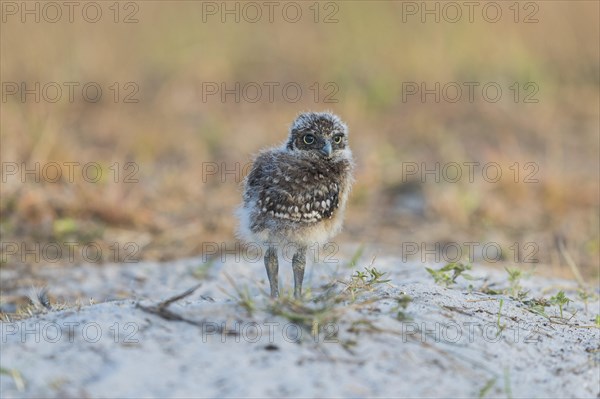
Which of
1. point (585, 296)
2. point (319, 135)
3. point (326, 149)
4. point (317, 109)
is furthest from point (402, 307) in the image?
point (317, 109)

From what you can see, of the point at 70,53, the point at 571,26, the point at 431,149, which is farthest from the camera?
the point at 571,26

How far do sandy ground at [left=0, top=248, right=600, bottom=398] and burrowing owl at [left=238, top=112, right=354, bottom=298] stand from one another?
2.00 ft

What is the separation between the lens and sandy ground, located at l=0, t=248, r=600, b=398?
328 centimetres

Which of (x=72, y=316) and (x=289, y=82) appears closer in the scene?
(x=72, y=316)

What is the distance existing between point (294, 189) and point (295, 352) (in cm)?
122

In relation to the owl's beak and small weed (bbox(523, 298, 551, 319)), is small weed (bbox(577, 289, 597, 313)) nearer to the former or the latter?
small weed (bbox(523, 298, 551, 319))

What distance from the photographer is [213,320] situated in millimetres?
3664

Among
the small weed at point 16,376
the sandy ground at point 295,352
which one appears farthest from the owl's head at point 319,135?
the small weed at point 16,376

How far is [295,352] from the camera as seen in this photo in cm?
346

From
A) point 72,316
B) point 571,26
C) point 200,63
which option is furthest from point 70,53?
point 72,316

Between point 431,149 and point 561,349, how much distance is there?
6060mm

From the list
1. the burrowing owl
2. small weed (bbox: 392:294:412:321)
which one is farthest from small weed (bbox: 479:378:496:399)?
the burrowing owl

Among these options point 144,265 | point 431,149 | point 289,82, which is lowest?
point 144,265

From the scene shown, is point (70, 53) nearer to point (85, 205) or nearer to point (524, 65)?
point (85, 205)
